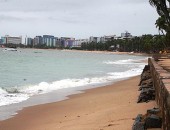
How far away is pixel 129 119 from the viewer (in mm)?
7801

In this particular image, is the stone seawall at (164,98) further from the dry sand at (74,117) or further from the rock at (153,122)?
the dry sand at (74,117)

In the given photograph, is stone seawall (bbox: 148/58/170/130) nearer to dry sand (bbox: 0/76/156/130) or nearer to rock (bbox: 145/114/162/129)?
rock (bbox: 145/114/162/129)

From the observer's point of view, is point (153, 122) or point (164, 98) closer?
point (164, 98)

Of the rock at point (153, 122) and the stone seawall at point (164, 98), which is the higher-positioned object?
the stone seawall at point (164, 98)

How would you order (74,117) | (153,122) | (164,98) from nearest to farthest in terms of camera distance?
(164,98) → (153,122) → (74,117)

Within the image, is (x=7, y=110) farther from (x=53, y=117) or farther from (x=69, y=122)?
(x=69, y=122)

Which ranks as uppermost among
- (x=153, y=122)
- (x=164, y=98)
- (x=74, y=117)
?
(x=164, y=98)

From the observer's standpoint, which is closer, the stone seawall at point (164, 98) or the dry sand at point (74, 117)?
the stone seawall at point (164, 98)

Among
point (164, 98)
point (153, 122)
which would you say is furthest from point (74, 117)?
point (164, 98)

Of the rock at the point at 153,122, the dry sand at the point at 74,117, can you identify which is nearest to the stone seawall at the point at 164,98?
the rock at the point at 153,122

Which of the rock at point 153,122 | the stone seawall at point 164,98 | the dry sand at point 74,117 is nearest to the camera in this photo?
the stone seawall at point 164,98

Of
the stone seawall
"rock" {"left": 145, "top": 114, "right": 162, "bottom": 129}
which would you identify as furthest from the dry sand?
the stone seawall

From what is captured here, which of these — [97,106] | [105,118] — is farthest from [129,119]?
[97,106]

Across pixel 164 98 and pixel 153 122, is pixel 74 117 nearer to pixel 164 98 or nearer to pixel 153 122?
pixel 153 122
